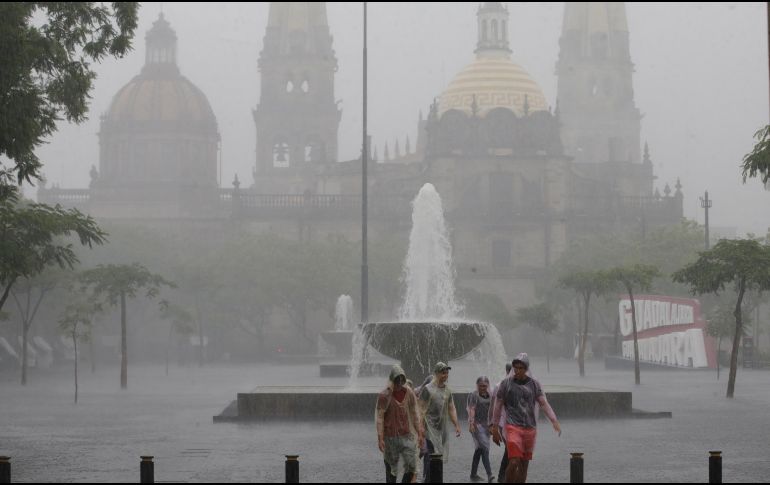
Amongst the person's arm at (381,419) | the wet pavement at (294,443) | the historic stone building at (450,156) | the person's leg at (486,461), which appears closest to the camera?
the person's arm at (381,419)

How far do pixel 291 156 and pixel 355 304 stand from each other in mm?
39186

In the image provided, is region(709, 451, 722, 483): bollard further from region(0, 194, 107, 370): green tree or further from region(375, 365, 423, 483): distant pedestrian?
region(0, 194, 107, 370): green tree

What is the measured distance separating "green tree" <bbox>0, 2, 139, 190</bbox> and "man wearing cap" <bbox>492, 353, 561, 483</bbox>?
780 centimetres

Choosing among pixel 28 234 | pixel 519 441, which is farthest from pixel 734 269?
pixel 519 441

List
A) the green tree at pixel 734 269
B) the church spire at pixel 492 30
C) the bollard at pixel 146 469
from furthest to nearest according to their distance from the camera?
the church spire at pixel 492 30 → the green tree at pixel 734 269 → the bollard at pixel 146 469

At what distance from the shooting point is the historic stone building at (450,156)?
9462cm

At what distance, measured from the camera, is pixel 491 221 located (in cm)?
9406

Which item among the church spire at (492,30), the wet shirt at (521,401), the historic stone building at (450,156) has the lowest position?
the wet shirt at (521,401)

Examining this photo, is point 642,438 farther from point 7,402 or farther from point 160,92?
point 160,92

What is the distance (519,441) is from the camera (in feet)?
48.0

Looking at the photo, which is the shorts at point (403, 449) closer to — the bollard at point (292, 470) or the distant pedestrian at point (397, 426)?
the distant pedestrian at point (397, 426)

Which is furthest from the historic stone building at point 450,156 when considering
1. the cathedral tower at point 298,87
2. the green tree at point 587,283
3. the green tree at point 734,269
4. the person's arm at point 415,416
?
the person's arm at point 415,416

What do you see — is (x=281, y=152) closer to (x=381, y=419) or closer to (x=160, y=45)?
(x=160, y=45)

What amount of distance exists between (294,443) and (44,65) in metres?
6.24
